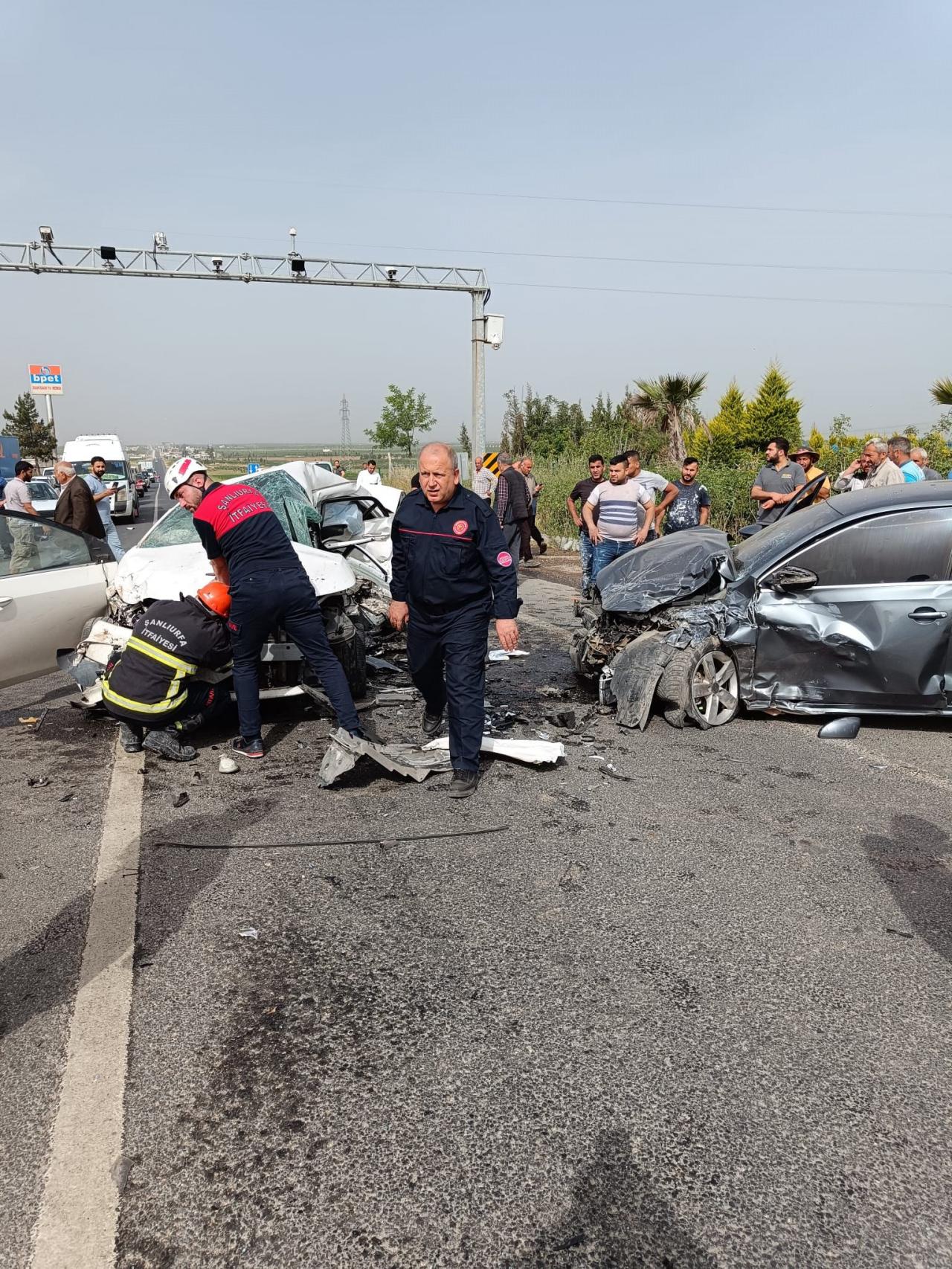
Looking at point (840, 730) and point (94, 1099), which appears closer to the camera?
point (94, 1099)

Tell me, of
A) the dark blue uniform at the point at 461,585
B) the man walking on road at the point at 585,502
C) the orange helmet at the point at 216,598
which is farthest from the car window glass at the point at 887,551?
the orange helmet at the point at 216,598

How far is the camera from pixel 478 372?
67.4ft

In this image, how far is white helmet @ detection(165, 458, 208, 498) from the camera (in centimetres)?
562

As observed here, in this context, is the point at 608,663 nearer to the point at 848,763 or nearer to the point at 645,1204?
the point at 848,763

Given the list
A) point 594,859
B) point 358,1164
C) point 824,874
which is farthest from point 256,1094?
point 824,874

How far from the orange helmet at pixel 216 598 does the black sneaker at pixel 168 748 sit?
807 mm

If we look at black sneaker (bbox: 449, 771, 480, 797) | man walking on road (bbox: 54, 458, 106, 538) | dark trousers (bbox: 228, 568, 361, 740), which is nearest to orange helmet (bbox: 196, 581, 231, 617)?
dark trousers (bbox: 228, 568, 361, 740)

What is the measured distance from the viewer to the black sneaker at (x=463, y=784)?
4.60 meters

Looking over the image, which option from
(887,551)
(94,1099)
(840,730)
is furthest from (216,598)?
(887,551)

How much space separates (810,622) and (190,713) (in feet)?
13.1

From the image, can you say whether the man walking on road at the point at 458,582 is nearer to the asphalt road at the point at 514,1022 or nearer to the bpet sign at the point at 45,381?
the asphalt road at the point at 514,1022

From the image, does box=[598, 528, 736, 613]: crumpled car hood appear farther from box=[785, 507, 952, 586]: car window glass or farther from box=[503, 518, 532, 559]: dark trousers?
box=[503, 518, 532, 559]: dark trousers

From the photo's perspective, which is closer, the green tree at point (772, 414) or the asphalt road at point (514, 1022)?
the asphalt road at point (514, 1022)

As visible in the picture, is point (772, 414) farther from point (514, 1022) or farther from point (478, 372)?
point (514, 1022)
